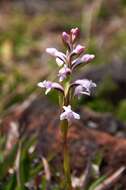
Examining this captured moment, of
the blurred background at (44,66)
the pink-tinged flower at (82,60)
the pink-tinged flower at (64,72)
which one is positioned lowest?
the pink-tinged flower at (64,72)

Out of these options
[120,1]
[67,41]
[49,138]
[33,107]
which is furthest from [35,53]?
[67,41]

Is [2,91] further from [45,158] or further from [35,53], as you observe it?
[35,53]

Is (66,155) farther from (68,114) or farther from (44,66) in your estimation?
(44,66)

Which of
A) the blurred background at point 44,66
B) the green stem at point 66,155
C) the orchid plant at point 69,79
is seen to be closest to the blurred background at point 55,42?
the blurred background at point 44,66

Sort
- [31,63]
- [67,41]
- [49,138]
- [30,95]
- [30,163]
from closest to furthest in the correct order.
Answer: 1. [67,41]
2. [30,163]
3. [49,138]
4. [30,95]
5. [31,63]

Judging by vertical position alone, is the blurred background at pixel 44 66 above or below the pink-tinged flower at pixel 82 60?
above

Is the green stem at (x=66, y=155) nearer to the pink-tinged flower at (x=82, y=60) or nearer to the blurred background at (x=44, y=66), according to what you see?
the pink-tinged flower at (x=82, y=60)

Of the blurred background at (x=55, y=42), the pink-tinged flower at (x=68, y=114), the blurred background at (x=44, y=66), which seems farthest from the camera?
the blurred background at (x=55, y=42)
